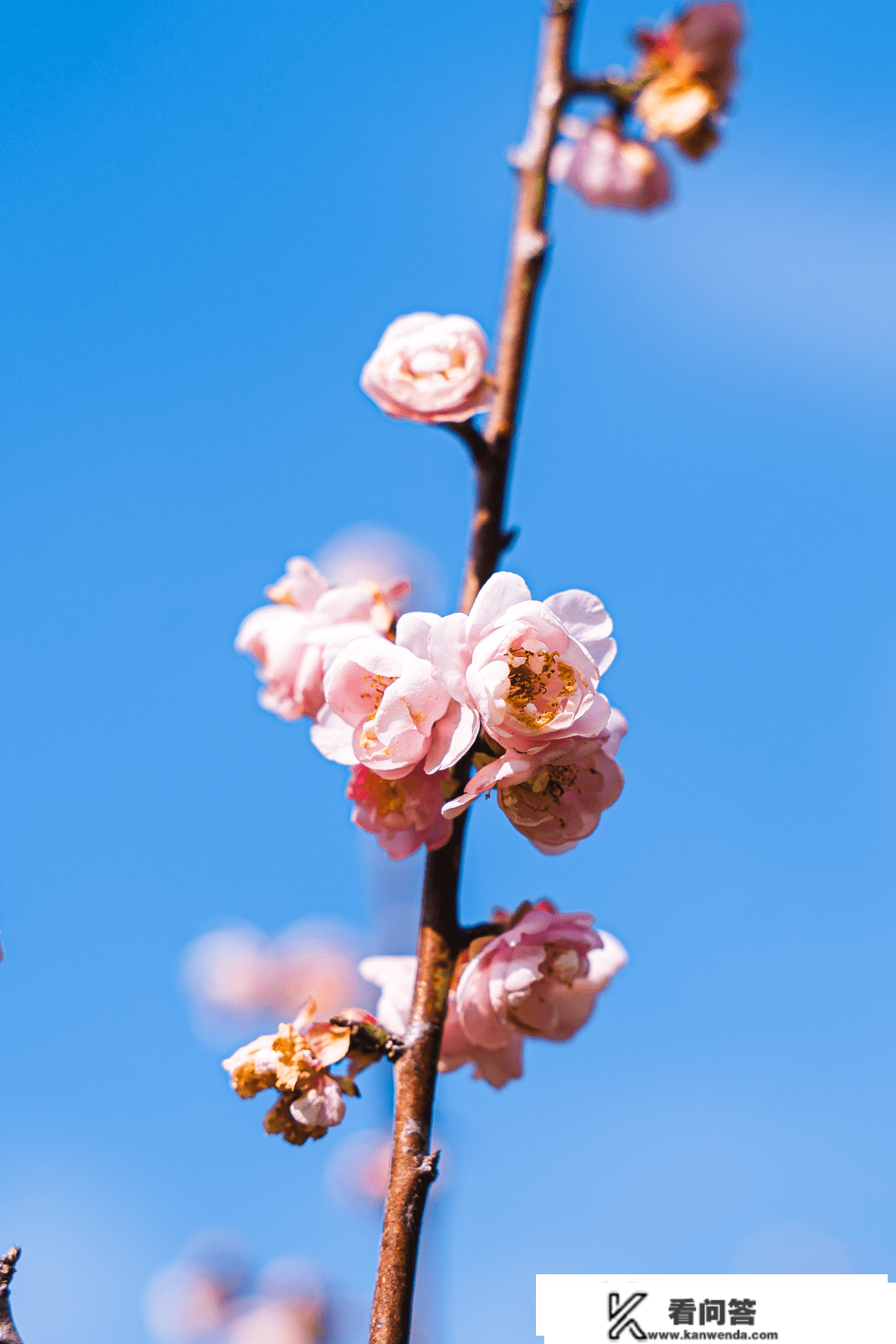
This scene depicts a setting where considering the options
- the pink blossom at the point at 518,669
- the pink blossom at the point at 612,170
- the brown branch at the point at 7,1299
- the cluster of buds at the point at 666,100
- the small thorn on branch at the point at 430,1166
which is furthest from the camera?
the pink blossom at the point at 612,170

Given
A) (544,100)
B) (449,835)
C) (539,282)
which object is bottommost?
(449,835)

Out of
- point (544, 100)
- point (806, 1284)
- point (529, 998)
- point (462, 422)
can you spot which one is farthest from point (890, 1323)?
point (544, 100)

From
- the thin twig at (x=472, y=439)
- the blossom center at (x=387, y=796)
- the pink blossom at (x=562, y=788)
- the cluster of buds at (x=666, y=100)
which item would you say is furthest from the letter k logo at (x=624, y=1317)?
the cluster of buds at (x=666, y=100)

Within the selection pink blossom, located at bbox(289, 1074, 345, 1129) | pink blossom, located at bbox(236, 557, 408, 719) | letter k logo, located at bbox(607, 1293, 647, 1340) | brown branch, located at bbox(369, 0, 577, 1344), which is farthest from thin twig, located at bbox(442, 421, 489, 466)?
letter k logo, located at bbox(607, 1293, 647, 1340)

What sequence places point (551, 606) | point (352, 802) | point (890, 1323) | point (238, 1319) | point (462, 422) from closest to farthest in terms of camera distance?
point (890, 1323), point (551, 606), point (352, 802), point (462, 422), point (238, 1319)

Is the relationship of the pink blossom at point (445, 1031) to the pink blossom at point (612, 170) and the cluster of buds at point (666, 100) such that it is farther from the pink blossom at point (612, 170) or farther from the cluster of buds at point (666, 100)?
the pink blossom at point (612, 170)

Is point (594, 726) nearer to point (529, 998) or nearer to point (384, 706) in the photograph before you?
point (384, 706)

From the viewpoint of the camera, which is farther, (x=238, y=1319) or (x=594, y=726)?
(x=238, y=1319)
